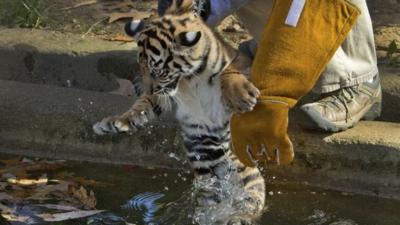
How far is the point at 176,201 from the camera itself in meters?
3.94

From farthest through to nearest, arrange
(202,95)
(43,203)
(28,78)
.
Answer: (28,78) < (43,203) < (202,95)

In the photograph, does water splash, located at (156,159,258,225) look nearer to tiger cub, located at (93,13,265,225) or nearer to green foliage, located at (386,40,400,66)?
tiger cub, located at (93,13,265,225)

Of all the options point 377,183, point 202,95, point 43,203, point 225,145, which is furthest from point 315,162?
point 43,203

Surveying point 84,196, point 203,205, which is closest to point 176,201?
point 203,205

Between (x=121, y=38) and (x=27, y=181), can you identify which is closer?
(x=27, y=181)

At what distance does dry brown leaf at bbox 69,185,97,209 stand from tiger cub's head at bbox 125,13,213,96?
0.75 m

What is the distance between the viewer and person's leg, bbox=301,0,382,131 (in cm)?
→ 405

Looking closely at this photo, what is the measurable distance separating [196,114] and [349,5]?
2.92 feet

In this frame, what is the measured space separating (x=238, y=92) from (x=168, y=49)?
0.34 meters

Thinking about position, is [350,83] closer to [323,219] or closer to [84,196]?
[323,219]

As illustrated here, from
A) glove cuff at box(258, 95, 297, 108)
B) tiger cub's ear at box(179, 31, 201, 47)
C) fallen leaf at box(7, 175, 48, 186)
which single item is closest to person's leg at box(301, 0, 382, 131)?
glove cuff at box(258, 95, 297, 108)

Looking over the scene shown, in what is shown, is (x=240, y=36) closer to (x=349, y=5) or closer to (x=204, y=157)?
(x=204, y=157)

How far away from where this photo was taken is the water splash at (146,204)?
3785mm

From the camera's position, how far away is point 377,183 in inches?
161
